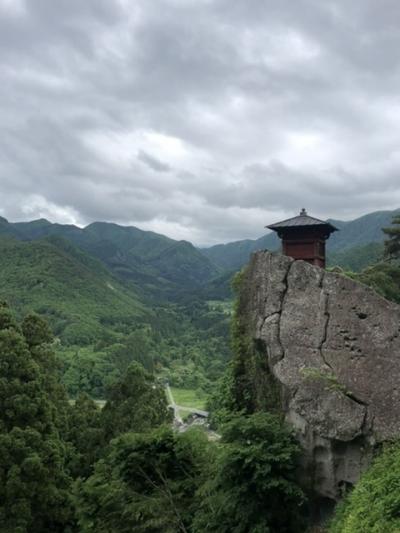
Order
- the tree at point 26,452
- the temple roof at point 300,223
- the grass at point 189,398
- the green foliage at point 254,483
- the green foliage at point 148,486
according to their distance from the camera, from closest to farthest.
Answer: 1. the green foliage at point 254,483
2. the green foliage at point 148,486
3. the tree at point 26,452
4. the temple roof at point 300,223
5. the grass at point 189,398

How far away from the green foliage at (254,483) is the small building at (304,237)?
7.68 metres

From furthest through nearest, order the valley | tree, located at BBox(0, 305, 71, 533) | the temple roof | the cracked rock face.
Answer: the valley
the temple roof
tree, located at BBox(0, 305, 71, 533)
the cracked rock face

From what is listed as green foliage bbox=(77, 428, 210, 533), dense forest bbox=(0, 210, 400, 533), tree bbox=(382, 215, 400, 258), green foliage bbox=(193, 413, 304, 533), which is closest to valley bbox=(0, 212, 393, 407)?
tree bbox=(382, 215, 400, 258)

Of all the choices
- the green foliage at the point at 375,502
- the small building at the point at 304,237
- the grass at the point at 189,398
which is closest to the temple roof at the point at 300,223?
the small building at the point at 304,237

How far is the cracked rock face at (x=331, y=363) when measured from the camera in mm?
11951

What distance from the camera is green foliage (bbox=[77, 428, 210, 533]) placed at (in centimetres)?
1364

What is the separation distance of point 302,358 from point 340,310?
1.59 m

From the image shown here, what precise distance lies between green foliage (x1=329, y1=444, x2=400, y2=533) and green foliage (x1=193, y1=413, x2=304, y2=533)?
1187mm

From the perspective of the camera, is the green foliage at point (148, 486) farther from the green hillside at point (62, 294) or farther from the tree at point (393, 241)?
the green hillside at point (62, 294)

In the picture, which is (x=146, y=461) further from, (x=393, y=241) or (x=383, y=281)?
(x=393, y=241)

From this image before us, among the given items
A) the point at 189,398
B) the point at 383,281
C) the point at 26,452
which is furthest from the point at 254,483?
the point at 189,398

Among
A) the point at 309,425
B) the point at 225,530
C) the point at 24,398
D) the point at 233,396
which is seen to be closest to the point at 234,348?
the point at 233,396

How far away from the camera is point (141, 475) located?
14.6m

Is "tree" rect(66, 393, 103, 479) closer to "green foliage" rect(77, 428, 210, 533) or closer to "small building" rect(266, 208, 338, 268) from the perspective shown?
"green foliage" rect(77, 428, 210, 533)
